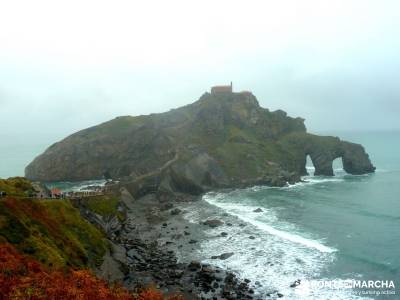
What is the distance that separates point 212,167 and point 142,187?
29.4m

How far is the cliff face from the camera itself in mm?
141500

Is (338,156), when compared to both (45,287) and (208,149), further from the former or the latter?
(45,287)

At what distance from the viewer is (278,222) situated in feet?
281

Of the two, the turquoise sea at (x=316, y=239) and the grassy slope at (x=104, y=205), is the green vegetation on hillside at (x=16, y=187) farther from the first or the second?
the turquoise sea at (x=316, y=239)

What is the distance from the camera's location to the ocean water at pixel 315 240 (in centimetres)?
5344

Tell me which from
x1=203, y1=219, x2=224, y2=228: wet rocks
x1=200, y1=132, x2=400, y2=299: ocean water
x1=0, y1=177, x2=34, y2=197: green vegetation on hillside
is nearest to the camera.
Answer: x1=200, y1=132, x2=400, y2=299: ocean water

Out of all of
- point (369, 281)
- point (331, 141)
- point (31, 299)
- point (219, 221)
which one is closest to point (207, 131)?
point (331, 141)

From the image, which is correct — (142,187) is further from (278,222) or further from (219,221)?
(278,222)

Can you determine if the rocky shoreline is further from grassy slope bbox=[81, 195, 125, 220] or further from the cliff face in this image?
the cliff face

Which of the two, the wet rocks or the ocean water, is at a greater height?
the wet rocks

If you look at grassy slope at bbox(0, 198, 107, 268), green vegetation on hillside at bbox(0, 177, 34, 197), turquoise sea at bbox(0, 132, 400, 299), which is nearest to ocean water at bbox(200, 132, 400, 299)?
turquoise sea at bbox(0, 132, 400, 299)

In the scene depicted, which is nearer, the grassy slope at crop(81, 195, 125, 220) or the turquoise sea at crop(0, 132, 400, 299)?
the turquoise sea at crop(0, 132, 400, 299)

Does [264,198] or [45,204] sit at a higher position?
[45,204]

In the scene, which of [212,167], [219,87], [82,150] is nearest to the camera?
[212,167]
